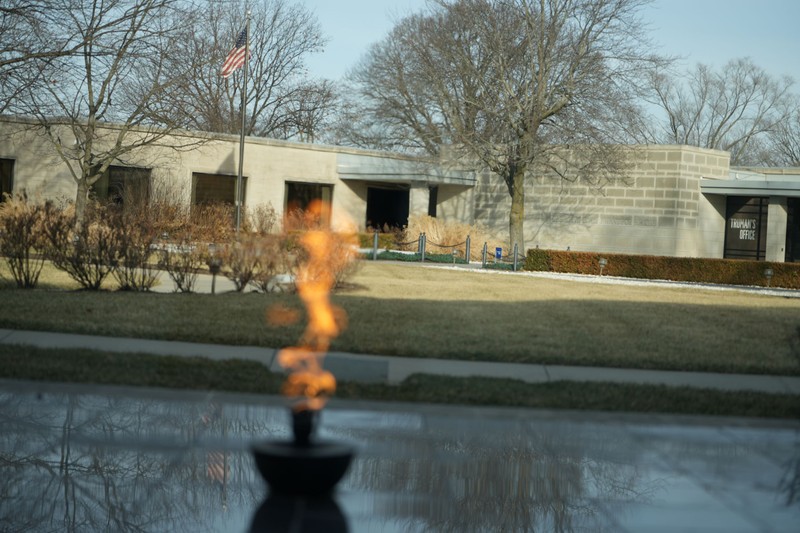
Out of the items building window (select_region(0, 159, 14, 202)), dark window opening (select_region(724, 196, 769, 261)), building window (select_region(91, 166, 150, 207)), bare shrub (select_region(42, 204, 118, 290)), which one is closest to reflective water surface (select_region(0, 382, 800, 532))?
bare shrub (select_region(42, 204, 118, 290))

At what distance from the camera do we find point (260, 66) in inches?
2329

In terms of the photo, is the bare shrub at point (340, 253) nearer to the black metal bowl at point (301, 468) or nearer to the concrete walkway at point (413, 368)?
the concrete walkway at point (413, 368)

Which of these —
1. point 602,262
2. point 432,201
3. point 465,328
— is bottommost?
point 465,328

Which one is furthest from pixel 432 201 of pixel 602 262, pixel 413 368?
pixel 413 368

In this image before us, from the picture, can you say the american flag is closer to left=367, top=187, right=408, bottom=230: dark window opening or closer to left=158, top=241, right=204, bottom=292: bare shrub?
left=367, top=187, right=408, bottom=230: dark window opening

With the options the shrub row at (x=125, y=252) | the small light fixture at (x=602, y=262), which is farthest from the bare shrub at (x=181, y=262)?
the small light fixture at (x=602, y=262)

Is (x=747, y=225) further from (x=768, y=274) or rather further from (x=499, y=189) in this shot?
(x=768, y=274)

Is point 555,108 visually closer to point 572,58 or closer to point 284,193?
point 572,58

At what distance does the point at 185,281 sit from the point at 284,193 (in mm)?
25306

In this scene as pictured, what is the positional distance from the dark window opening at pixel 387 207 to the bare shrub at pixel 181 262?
27.8 m

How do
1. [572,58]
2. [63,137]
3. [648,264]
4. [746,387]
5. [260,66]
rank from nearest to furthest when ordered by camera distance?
[746,387] → [648,264] → [572,58] → [63,137] → [260,66]

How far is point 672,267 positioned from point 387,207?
779 inches

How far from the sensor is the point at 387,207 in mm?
47188

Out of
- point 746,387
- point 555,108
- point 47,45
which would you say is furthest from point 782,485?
point 555,108
